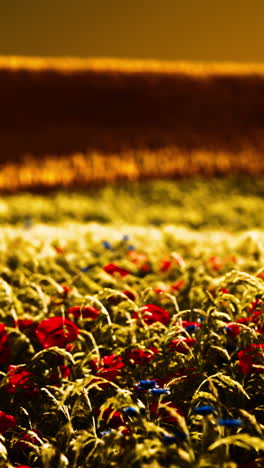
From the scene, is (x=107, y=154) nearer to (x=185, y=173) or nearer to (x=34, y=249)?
(x=185, y=173)

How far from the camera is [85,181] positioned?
15.0 m

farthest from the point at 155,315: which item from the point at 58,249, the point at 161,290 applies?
the point at 58,249

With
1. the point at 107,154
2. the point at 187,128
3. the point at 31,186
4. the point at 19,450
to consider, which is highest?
the point at 187,128

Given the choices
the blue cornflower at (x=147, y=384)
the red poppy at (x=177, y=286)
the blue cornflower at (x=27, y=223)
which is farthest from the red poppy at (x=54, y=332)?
the blue cornflower at (x=27, y=223)

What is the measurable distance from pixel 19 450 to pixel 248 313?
1.39 m

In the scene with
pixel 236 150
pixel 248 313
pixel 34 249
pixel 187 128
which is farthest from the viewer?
pixel 187 128

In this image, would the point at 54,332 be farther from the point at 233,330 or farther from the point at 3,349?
the point at 233,330

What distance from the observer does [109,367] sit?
7.94 feet

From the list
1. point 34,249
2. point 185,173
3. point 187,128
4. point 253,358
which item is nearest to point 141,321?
point 253,358

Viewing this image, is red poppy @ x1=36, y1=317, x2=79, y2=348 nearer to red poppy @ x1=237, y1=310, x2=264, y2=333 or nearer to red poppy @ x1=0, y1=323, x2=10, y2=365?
red poppy @ x1=0, y1=323, x2=10, y2=365

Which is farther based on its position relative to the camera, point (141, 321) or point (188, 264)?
point (188, 264)

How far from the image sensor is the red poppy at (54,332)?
8.40ft

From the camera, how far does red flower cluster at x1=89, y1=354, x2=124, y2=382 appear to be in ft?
7.57

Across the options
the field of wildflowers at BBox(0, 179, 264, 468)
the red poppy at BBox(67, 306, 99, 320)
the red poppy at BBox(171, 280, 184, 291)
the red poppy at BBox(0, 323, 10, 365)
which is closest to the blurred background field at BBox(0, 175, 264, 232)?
the field of wildflowers at BBox(0, 179, 264, 468)
